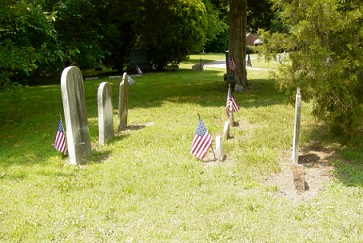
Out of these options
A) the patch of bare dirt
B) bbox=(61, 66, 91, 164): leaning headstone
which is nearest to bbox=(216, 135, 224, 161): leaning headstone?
the patch of bare dirt

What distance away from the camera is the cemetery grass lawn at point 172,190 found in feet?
15.5

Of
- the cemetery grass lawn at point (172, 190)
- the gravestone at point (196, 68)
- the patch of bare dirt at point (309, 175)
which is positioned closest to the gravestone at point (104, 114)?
the cemetery grass lawn at point (172, 190)

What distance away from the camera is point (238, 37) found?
16.7 meters

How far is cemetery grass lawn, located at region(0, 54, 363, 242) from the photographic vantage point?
4730mm

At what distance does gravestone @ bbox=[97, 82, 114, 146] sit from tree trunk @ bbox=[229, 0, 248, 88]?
8459mm

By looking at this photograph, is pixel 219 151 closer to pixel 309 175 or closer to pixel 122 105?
pixel 309 175

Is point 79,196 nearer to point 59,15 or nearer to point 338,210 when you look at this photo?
point 338,210

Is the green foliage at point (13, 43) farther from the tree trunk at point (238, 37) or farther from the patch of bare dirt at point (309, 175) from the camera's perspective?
the tree trunk at point (238, 37)

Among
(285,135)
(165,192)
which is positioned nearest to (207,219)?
(165,192)

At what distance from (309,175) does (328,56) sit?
203cm

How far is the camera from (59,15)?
63.7 ft

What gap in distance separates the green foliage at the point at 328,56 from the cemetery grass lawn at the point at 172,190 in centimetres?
92

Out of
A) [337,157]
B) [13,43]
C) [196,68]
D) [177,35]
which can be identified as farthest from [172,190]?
[196,68]

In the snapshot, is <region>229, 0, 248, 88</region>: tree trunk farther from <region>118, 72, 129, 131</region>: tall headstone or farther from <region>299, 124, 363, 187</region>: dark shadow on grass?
<region>299, 124, 363, 187</region>: dark shadow on grass
